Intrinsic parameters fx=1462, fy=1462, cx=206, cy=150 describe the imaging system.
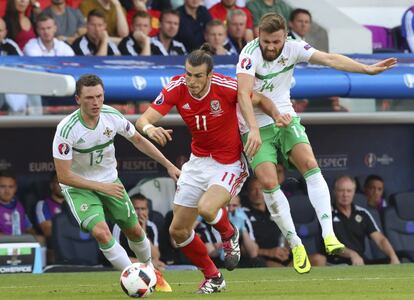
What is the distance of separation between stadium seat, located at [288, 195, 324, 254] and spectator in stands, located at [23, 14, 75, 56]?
137 inches

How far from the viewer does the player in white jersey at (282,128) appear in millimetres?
12602

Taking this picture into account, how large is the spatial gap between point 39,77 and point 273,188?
10.4 ft

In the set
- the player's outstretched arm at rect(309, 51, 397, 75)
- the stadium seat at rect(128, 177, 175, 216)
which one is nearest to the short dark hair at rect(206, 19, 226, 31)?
the stadium seat at rect(128, 177, 175, 216)

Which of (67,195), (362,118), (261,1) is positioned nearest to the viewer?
(67,195)

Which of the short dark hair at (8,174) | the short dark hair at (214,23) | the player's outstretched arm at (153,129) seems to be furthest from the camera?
the short dark hair at (214,23)

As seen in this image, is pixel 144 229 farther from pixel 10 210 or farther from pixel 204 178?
pixel 204 178

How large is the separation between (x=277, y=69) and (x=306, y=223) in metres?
6.18

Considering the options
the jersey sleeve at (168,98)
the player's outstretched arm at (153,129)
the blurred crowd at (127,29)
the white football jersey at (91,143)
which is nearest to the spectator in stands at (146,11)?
the blurred crowd at (127,29)

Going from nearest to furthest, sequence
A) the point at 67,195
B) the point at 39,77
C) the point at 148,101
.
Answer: the point at 67,195 → the point at 39,77 → the point at 148,101

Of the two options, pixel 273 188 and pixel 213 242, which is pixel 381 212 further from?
pixel 273 188

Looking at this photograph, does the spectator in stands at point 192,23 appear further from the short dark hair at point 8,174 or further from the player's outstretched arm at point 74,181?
the player's outstretched arm at point 74,181

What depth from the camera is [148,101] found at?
57.0ft

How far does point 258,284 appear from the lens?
13.5 metres

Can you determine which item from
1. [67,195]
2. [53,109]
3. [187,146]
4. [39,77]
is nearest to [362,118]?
[187,146]
